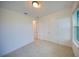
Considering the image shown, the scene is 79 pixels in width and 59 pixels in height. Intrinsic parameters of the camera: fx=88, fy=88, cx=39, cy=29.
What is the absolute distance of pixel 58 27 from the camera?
9.15ft

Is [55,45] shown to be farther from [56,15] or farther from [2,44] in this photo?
[2,44]

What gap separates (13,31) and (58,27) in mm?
1492

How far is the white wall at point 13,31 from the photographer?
2558 millimetres

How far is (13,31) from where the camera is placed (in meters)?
2.94

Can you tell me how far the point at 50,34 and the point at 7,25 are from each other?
4.46 ft

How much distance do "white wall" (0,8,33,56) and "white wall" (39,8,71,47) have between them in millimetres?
525

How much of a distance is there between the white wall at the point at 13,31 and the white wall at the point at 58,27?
1.72 feet

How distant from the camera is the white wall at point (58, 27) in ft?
8.25

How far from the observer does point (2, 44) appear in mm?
2568

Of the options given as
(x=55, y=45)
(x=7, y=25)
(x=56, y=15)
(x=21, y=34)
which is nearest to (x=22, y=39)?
Result: (x=21, y=34)

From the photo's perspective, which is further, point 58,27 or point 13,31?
point 13,31

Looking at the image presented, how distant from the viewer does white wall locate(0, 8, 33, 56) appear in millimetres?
2558

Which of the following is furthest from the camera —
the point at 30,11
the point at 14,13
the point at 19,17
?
the point at 19,17

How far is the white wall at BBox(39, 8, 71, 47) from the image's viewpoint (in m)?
2.51
